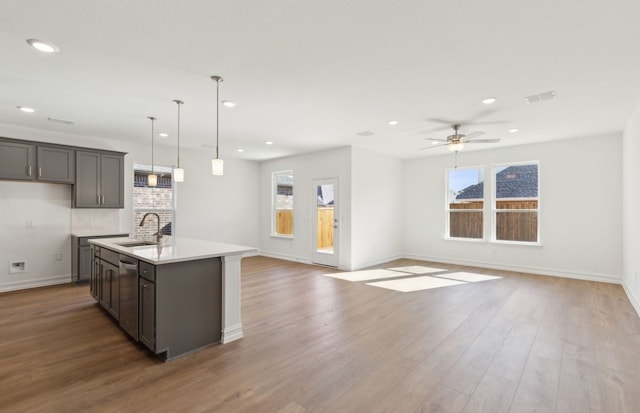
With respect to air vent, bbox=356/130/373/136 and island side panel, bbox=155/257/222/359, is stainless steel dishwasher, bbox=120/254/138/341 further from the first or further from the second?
air vent, bbox=356/130/373/136

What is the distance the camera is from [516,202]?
6387 mm

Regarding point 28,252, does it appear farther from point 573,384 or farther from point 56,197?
point 573,384

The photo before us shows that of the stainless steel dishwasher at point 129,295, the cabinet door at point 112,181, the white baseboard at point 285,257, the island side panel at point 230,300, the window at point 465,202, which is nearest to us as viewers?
the stainless steel dishwasher at point 129,295

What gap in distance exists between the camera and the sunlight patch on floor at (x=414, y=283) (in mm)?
4969

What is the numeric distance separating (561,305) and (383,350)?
2914mm

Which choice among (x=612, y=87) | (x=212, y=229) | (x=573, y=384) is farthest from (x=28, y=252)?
(x=612, y=87)

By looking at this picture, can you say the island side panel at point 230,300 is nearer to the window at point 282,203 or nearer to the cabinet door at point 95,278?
the cabinet door at point 95,278

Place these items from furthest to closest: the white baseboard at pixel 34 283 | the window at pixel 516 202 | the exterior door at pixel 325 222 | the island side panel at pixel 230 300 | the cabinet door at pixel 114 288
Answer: the exterior door at pixel 325 222, the window at pixel 516 202, the white baseboard at pixel 34 283, the cabinet door at pixel 114 288, the island side panel at pixel 230 300

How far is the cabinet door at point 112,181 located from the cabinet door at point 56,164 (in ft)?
1.45

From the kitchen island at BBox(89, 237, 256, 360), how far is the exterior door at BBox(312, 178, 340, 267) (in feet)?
12.2

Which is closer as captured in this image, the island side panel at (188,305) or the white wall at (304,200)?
the island side panel at (188,305)

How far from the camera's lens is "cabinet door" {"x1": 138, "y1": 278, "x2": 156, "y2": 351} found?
2604 millimetres

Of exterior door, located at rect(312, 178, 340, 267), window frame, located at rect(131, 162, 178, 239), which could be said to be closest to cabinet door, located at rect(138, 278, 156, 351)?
window frame, located at rect(131, 162, 178, 239)

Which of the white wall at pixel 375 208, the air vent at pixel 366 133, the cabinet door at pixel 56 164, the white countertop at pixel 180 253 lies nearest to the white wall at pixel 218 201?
the cabinet door at pixel 56 164
